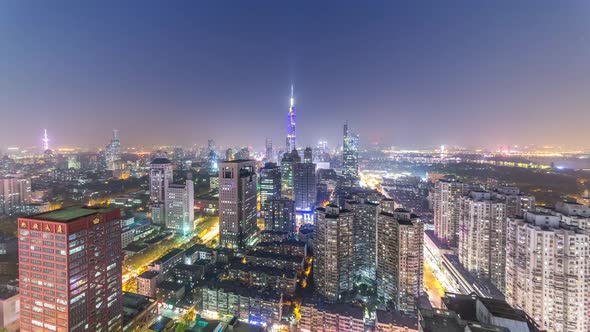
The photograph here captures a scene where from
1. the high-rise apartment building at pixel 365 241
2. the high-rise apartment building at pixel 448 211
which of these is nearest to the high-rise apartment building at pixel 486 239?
the high-rise apartment building at pixel 448 211

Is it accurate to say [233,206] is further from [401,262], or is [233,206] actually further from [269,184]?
[401,262]

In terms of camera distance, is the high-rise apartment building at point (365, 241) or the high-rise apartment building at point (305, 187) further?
the high-rise apartment building at point (305, 187)

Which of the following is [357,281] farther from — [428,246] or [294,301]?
[428,246]

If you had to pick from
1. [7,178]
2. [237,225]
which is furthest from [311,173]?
[7,178]

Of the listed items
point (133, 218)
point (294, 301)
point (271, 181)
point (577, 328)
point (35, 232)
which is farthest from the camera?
point (271, 181)

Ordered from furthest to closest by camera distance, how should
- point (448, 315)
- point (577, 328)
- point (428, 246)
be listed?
1. point (428, 246)
2. point (577, 328)
3. point (448, 315)

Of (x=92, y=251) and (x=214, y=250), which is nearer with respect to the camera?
(x=92, y=251)

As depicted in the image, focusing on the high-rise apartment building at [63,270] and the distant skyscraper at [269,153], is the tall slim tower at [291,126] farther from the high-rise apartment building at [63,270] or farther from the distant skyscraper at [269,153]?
the high-rise apartment building at [63,270]

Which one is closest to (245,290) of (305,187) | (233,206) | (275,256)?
(275,256)
